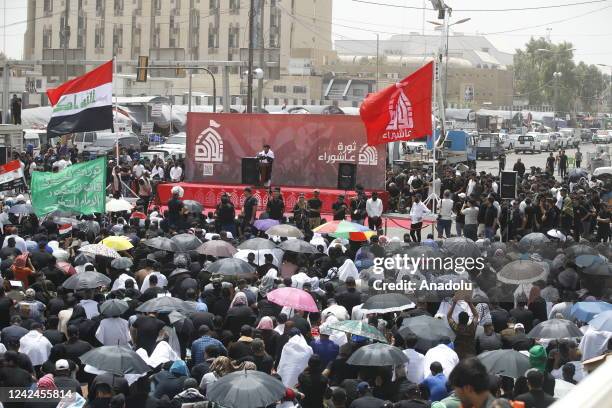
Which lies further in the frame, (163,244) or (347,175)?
(347,175)

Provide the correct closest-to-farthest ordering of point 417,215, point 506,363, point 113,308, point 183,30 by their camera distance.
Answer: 1. point 506,363
2. point 113,308
3. point 417,215
4. point 183,30

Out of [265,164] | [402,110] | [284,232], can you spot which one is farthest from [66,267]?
[265,164]

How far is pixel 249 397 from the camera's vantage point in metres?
8.47

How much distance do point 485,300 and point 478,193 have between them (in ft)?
46.1

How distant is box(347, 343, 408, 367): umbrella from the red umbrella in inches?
227

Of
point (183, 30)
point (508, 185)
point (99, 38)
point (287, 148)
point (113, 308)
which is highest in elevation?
point (183, 30)

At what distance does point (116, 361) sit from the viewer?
958 centimetres

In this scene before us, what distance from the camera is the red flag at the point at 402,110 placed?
23.2 meters

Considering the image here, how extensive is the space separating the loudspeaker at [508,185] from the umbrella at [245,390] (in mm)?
17710

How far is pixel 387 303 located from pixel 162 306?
2566 millimetres

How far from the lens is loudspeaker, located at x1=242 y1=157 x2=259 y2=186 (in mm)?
28517

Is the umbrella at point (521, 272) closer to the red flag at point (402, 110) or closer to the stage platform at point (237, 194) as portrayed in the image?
the red flag at point (402, 110)

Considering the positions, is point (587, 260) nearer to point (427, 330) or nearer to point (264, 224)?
point (427, 330)

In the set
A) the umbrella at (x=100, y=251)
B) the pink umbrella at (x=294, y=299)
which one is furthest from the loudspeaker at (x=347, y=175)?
the pink umbrella at (x=294, y=299)
